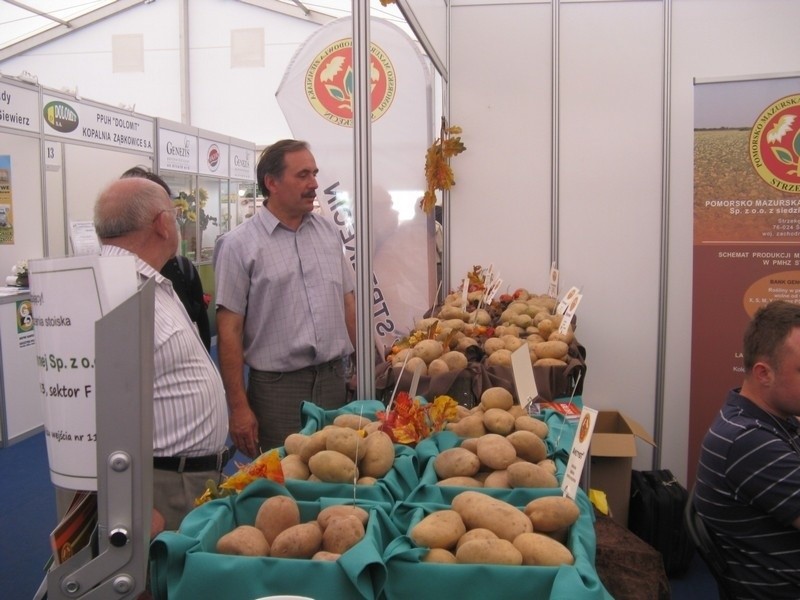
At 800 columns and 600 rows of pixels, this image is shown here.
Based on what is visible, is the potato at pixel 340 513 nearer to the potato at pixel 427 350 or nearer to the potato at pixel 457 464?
the potato at pixel 457 464

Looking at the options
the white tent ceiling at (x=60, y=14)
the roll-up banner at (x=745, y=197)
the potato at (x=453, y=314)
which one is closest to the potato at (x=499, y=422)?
the potato at (x=453, y=314)

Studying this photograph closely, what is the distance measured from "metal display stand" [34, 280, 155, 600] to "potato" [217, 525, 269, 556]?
0.97ft

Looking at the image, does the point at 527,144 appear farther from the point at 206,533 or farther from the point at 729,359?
the point at 206,533

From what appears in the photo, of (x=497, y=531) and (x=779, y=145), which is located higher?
(x=779, y=145)

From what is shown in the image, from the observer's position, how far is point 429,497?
1.34 meters

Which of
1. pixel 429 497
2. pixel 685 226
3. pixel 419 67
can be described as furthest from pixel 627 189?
pixel 429 497

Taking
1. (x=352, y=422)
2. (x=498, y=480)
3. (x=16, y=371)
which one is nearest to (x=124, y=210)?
(x=352, y=422)

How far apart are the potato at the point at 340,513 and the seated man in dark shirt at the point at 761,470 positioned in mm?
1036

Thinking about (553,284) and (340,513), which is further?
(553,284)

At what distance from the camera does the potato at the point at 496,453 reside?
1468 millimetres

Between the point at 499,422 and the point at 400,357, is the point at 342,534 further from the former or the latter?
the point at 400,357

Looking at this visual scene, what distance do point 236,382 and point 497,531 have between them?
151 centimetres

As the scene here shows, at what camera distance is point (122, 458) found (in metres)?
0.75

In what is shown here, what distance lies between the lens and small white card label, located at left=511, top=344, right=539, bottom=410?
1.84 metres
